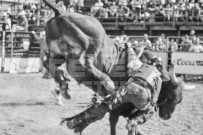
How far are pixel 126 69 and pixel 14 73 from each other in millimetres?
10291

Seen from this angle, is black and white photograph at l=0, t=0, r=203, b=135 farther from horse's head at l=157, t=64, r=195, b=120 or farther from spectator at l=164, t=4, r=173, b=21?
spectator at l=164, t=4, r=173, b=21

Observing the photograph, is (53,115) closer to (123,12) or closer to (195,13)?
(195,13)

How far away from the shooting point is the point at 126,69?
20.8 ft

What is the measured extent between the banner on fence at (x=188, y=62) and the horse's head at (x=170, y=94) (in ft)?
28.0

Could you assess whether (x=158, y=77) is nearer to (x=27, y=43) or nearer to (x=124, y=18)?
(x=27, y=43)

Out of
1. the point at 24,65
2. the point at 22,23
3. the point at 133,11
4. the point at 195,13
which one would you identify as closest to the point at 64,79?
the point at 24,65

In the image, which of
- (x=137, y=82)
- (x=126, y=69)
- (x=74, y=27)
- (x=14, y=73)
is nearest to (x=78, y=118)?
(x=137, y=82)

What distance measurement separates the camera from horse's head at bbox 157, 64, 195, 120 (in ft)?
18.0

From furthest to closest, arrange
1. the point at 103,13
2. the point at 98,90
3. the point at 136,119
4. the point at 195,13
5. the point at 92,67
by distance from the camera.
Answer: the point at 103,13 → the point at 195,13 → the point at 92,67 → the point at 98,90 → the point at 136,119

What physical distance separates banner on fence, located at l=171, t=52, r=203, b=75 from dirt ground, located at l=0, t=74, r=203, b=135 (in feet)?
8.92

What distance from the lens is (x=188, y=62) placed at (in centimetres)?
1427

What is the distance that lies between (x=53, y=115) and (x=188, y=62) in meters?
7.98

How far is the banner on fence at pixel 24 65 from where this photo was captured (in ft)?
53.8

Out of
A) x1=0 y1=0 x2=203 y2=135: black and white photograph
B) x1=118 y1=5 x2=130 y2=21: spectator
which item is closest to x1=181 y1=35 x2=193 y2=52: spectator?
x1=0 y1=0 x2=203 y2=135: black and white photograph
